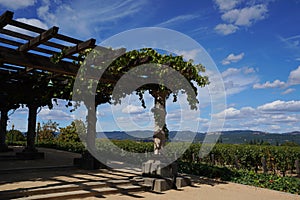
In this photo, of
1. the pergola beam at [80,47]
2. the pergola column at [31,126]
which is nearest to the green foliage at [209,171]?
the pergola beam at [80,47]

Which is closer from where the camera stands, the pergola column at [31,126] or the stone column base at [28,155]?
the stone column base at [28,155]

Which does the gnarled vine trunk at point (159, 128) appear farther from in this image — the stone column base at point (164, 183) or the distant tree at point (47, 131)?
the distant tree at point (47, 131)

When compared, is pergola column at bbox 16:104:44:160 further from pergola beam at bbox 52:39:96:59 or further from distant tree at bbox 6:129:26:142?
distant tree at bbox 6:129:26:142

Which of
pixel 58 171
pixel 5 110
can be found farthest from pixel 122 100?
pixel 5 110

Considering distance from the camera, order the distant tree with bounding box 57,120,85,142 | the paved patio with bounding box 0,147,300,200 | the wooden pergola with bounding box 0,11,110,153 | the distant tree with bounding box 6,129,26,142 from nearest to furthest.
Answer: the wooden pergola with bounding box 0,11,110,153 → the paved patio with bounding box 0,147,300,200 → the distant tree with bounding box 57,120,85,142 → the distant tree with bounding box 6,129,26,142

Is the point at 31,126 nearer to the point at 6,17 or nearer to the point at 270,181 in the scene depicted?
the point at 6,17

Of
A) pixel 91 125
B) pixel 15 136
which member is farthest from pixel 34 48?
pixel 15 136

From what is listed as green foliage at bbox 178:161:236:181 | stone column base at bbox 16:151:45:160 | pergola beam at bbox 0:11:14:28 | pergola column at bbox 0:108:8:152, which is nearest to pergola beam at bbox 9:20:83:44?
pergola beam at bbox 0:11:14:28

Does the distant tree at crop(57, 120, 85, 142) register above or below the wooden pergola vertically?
below

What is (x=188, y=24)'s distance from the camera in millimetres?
7395

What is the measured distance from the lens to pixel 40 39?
5.70 meters

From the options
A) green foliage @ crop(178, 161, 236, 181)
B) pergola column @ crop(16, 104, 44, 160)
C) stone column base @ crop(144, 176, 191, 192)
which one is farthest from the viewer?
pergola column @ crop(16, 104, 44, 160)

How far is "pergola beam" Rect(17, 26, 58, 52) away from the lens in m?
5.35

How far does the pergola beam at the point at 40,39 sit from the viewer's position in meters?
5.35
